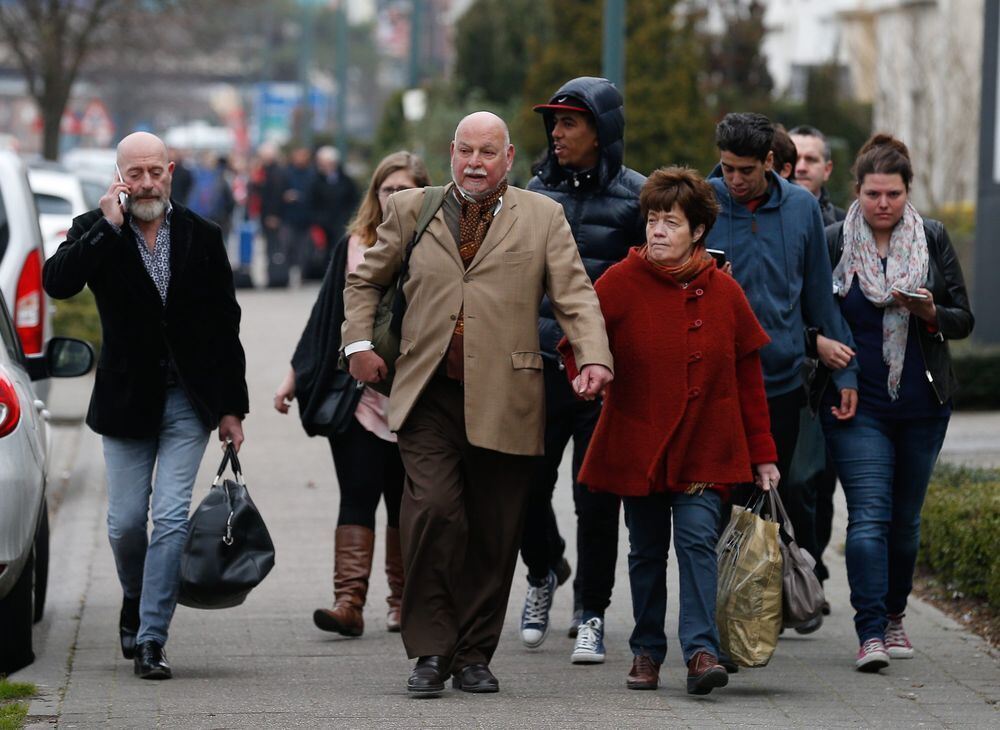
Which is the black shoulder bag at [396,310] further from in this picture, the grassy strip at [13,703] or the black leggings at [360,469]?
the grassy strip at [13,703]

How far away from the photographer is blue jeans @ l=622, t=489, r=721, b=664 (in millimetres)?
6234

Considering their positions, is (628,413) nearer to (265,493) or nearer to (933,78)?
(265,493)

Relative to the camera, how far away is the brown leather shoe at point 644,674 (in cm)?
634

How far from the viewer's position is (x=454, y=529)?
20.4 ft

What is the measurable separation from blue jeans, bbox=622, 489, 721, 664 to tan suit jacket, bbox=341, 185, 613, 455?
43cm

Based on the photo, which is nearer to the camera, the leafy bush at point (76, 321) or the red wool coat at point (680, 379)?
the red wool coat at point (680, 379)

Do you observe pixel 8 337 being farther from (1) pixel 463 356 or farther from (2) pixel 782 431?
(2) pixel 782 431

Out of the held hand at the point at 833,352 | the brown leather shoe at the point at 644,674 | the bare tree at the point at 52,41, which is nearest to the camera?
the brown leather shoe at the point at 644,674

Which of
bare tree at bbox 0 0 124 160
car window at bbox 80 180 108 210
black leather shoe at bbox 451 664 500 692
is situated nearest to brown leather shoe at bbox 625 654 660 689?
black leather shoe at bbox 451 664 500 692

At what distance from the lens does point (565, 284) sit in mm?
6188

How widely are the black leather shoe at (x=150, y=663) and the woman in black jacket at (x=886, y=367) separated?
7.51 feet

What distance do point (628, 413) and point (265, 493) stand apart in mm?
5042

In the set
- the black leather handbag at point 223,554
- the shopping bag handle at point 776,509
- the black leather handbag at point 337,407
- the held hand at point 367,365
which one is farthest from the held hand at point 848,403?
the black leather handbag at point 223,554

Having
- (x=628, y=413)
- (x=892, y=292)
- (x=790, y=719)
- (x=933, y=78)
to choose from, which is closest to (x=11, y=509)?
(x=628, y=413)
